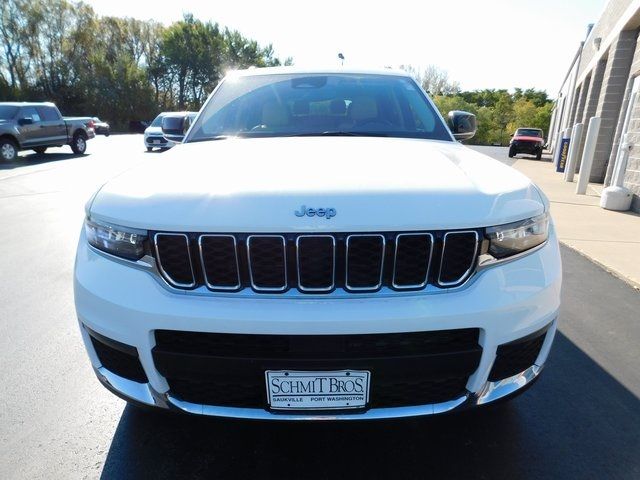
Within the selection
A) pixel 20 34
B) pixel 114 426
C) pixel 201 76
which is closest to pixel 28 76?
pixel 20 34

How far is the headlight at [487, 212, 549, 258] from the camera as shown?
5.52 feet

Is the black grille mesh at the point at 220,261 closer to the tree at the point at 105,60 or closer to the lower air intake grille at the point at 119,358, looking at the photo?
the lower air intake grille at the point at 119,358

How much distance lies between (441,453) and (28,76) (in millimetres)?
53665

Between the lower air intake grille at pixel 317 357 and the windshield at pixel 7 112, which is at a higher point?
the lower air intake grille at pixel 317 357

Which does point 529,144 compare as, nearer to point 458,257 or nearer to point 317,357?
point 458,257

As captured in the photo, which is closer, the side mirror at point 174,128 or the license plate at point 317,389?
the license plate at point 317,389

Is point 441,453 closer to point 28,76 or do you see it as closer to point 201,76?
point 28,76

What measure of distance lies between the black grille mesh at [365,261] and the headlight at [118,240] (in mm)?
757

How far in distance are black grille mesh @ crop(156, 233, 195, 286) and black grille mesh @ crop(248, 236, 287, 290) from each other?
0.23 metres

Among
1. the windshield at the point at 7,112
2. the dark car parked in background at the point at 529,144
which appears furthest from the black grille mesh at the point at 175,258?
the dark car parked in background at the point at 529,144

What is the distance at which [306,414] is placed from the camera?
1641 mm

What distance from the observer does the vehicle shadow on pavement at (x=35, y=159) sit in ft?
44.3

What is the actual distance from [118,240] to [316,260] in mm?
766

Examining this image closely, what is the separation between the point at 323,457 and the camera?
2.02 metres
